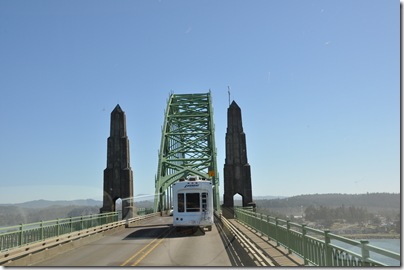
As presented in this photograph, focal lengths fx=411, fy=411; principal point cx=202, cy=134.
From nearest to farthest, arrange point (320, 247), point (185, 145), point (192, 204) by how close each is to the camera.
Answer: point (320, 247), point (192, 204), point (185, 145)

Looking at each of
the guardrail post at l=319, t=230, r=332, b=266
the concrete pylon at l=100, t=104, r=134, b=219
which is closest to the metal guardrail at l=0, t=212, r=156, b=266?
the guardrail post at l=319, t=230, r=332, b=266

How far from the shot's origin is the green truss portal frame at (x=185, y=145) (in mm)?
75225

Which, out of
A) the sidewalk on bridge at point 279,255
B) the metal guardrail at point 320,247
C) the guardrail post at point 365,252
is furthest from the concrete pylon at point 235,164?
the guardrail post at point 365,252

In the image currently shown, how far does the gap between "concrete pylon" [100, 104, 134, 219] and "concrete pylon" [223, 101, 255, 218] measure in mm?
12717

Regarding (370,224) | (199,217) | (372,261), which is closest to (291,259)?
(370,224)

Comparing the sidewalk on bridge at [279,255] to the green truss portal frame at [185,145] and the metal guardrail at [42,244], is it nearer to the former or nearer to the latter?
the metal guardrail at [42,244]

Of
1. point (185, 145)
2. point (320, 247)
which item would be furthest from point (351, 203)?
point (185, 145)

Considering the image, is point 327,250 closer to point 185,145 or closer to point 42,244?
point 42,244

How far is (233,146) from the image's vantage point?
56312mm

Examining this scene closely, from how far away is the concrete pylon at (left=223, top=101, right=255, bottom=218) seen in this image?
53719mm

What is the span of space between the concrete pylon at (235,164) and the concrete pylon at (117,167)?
12.7 metres

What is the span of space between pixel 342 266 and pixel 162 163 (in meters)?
72.5

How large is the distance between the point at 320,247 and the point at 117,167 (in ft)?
145

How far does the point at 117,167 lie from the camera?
51.6 metres
